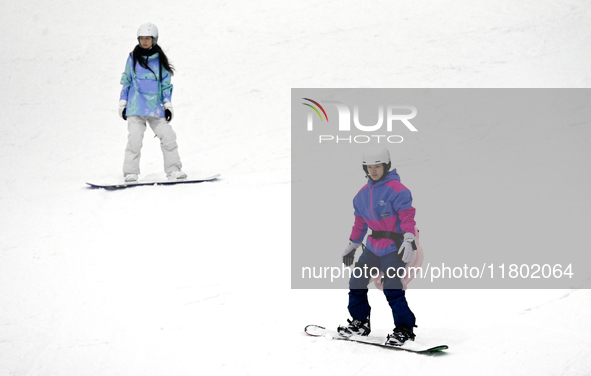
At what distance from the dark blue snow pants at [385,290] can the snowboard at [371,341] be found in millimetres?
129

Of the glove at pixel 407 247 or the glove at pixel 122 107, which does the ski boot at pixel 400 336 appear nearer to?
the glove at pixel 407 247

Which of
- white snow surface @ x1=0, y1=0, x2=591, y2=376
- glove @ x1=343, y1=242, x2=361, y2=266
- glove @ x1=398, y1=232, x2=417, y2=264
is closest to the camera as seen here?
glove @ x1=398, y1=232, x2=417, y2=264

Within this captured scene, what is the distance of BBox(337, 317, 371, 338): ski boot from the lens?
412 centimetres

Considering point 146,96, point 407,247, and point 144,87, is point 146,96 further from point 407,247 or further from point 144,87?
point 407,247

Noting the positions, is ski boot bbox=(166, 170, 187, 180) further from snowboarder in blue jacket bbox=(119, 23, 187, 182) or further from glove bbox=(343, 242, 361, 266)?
glove bbox=(343, 242, 361, 266)

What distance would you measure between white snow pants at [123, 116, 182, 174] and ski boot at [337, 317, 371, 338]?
381cm

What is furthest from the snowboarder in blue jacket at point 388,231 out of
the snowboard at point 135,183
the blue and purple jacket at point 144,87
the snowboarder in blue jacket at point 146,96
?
the blue and purple jacket at point 144,87

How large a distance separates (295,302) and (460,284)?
4.66 feet

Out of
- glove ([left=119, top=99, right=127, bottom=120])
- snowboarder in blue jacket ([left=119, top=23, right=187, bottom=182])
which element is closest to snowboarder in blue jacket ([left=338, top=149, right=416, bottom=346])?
snowboarder in blue jacket ([left=119, top=23, right=187, bottom=182])

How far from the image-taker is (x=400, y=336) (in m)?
3.93

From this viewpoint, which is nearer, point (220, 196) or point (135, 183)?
point (220, 196)

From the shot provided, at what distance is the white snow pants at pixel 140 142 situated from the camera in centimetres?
722

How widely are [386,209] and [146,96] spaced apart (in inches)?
164

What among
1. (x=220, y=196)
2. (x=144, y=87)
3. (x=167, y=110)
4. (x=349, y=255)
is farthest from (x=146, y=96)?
(x=349, y=255)
